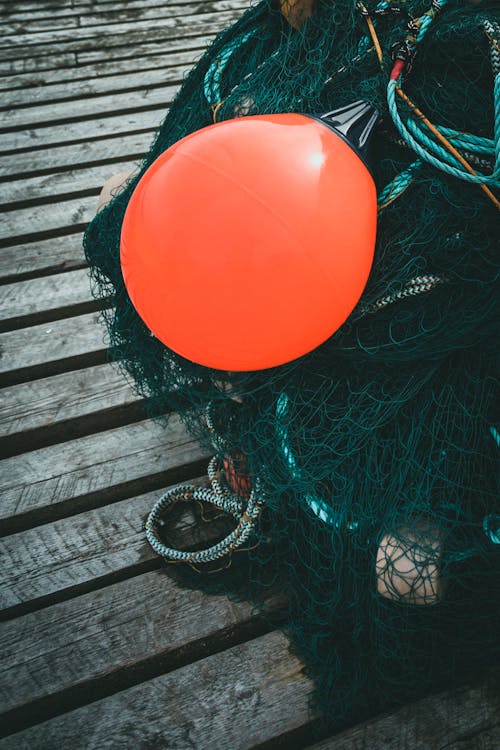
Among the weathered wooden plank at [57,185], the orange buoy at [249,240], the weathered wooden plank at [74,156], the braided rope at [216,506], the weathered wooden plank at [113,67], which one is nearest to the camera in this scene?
the orange buoy at [249,240]

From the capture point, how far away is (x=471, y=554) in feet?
3.01

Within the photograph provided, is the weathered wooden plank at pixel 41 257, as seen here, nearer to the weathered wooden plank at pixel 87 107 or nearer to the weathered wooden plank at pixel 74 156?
the weathered wooden plank at pixel 74 156

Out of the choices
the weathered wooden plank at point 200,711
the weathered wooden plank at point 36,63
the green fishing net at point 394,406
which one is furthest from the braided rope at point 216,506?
the weathered wooden plank at point 36,63

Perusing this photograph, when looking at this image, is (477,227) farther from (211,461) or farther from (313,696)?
(313,696)

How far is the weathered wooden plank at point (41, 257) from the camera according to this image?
5.86ft

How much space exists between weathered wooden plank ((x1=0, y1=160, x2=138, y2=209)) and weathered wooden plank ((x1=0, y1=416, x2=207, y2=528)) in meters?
1.00

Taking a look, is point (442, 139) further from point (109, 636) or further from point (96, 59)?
point (96, 59)

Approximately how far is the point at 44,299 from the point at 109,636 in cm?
104

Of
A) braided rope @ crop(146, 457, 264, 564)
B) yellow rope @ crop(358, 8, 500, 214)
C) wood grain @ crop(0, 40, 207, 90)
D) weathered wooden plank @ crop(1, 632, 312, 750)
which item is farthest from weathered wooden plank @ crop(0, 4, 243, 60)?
weathered wooden plank @ crop(1, 632, 312, 750)

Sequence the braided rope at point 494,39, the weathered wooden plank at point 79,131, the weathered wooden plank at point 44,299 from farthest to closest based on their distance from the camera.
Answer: the weathered wooden plank at point 79,131 < the weathered wooden plank at point 44,299 < the braided rope at point 494,39

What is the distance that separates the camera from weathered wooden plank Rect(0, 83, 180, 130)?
2.41 meters

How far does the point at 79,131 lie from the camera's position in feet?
7.72

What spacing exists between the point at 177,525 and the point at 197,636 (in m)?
0.26

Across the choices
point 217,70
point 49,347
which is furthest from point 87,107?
point 217,70
